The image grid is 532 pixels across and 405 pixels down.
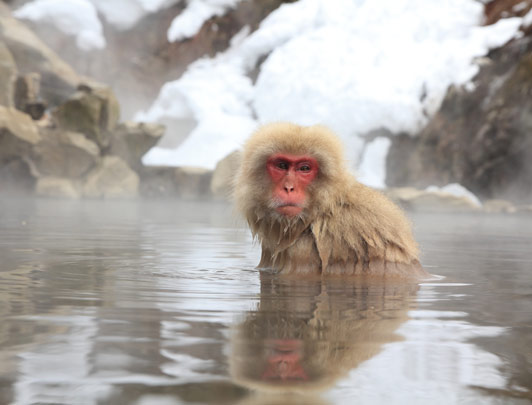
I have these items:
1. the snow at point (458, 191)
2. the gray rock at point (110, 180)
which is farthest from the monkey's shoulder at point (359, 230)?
the gray rock at point (110, 180)

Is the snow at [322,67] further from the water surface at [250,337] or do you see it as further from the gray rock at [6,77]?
the water surface at [250,337]

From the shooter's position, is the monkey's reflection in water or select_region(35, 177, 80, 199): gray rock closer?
the monkey's reflection in water

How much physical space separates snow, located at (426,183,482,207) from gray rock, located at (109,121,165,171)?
728 cm

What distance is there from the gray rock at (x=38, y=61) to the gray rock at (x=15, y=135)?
3.74 meters

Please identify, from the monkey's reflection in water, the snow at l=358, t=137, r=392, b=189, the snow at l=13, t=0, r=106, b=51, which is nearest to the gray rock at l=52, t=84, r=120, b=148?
the snow at l=13, t=0, r=106, b=51

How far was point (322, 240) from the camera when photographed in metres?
3.47

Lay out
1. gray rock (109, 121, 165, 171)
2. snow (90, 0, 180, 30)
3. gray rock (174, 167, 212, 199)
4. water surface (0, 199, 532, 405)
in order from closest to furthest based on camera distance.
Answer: water surface (0, 199, 532, 405) < gray rock (109, 121, 165, 171) < gray rock (174, 167, 212, 199) < snow (90, 0, 180, 30)

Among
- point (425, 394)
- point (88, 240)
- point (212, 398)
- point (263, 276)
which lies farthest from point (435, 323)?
point (88, 240)

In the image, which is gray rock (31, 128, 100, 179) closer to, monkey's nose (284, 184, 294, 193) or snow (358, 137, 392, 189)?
snow (358, 137, 392, 189)

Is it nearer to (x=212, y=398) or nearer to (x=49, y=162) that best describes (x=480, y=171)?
(x=49, y=162)

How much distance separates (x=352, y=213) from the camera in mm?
3492

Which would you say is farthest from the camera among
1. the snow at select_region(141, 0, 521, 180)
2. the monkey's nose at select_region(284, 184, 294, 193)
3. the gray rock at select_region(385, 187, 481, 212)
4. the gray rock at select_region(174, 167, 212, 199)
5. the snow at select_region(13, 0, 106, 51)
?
the snow at select_region(13, 0, 106, 51)

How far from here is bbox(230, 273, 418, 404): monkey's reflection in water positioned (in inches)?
61.3

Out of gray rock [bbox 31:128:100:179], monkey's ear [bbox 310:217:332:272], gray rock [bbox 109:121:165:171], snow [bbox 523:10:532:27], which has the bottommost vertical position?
monkey's ear [bbox 310:217:332:272]
